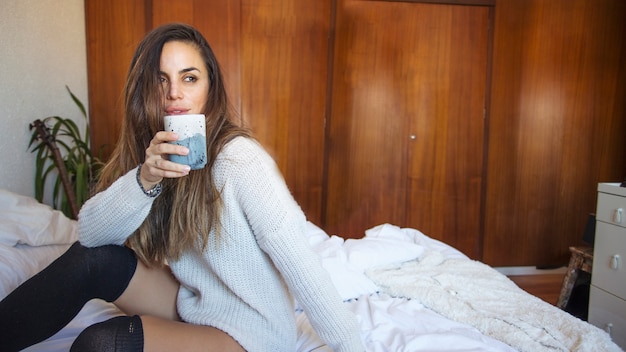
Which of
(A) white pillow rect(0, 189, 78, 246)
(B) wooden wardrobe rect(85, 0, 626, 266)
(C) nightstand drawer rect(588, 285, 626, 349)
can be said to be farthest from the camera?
(B) wooden wardrobe rect(85, 0, 626, 266)

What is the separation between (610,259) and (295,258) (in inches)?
60.5

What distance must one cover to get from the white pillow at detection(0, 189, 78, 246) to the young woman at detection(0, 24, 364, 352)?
1.64 ft

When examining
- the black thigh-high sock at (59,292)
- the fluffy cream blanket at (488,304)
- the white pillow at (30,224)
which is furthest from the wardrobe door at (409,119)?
the black thigh-high sock at (59,292)

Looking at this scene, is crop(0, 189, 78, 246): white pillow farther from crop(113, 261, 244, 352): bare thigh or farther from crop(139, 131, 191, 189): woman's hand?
crop(139, 131, 191, 189): woman's hand

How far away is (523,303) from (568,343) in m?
0.22

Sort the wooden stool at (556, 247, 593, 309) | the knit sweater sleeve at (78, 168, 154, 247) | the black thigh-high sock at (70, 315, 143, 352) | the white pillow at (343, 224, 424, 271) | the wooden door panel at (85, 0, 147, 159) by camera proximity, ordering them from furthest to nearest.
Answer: the wooden door panel at (85, 0, 147, 159)
the wooden stool at (556, 247, 593, 309)
the white pillow at (343, 224, 424, 271)
the knit sweater sleeve at (78, 168, 154, 247)
the black thigh-high sock at (70, 315, 143, 352)

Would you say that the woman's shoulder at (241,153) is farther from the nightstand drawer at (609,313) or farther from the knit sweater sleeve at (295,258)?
the nightstand drawer at (609,313)

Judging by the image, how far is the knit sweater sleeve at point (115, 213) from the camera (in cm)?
79

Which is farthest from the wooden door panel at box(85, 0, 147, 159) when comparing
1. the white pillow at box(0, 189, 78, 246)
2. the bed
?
the bed

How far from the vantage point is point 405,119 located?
2854 millimetres

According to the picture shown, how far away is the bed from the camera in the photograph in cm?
102

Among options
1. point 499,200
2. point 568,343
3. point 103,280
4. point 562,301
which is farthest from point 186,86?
point 499,200

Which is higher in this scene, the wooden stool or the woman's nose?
the woman's nose

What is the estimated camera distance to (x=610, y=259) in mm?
1689
